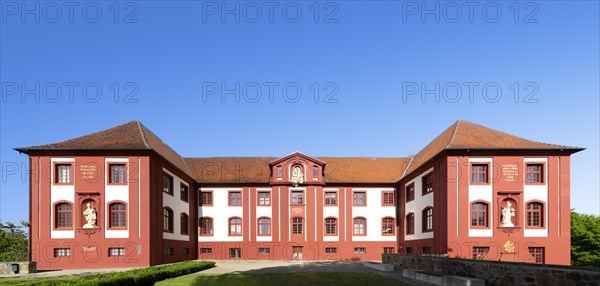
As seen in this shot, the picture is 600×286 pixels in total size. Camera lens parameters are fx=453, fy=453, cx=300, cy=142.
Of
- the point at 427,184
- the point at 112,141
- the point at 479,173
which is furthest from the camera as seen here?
the point at 427,184

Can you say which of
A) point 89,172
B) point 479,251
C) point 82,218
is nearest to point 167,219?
point 82,218

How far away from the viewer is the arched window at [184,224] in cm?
4060

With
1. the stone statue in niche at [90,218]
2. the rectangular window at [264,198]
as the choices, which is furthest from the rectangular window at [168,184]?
the rectangular window at [264,198]

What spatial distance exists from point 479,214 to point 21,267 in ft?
101

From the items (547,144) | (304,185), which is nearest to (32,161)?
(304,185)

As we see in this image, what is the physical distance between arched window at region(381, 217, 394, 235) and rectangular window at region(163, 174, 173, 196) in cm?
2152

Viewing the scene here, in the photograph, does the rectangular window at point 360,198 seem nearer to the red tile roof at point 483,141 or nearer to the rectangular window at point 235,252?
the rectangular window at point 235,252

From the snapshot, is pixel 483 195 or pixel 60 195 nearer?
pixel 60 195

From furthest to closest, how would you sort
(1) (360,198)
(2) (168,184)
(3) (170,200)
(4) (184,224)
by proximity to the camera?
(1) (360,198), (4) (184,224), (2) (168,184), (3) (170,200)

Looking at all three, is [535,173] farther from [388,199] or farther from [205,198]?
[205,198]

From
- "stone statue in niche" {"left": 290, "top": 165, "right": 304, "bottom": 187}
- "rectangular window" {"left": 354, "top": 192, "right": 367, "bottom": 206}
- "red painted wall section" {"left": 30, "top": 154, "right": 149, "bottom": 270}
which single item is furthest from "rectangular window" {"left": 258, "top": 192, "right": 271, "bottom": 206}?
"red painted wall section" {"left": 30, "top": 154, "right": 149, "bottom": 270}

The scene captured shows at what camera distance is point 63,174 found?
3212cm

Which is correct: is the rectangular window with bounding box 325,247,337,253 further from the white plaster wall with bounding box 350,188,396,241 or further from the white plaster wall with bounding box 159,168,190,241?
the white plaster wall with bounding box 159,168,190,241

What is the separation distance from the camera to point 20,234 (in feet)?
140
